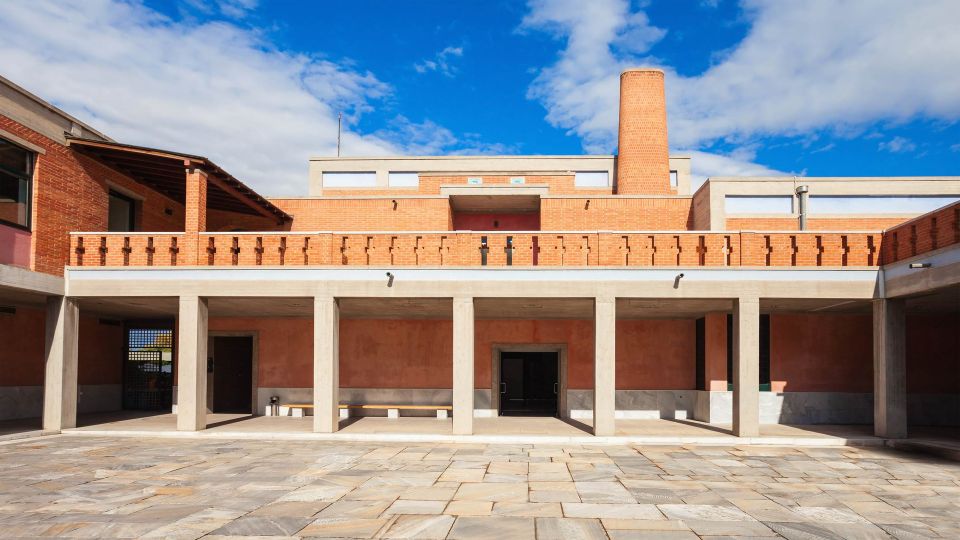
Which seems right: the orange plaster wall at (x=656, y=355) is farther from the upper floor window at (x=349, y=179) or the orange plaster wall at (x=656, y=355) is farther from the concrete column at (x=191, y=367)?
the upper floor window at (x=349, y=179)

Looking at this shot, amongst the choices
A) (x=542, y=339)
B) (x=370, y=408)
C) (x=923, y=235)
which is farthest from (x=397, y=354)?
(x=923, y=235)

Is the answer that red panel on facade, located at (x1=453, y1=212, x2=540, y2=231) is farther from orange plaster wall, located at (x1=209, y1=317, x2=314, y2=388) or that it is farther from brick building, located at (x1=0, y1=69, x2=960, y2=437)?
orange plaster wall, located at (x1=209, y1=317, x2=314, y2=388)

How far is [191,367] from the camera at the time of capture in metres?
14.1

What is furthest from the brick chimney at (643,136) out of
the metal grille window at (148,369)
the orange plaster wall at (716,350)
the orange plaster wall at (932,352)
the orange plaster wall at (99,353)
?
the orange plaster wall at (99,353)

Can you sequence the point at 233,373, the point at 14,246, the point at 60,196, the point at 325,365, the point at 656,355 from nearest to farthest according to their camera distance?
the point at 14,246, the point at 325,365, the point at 60,196, the point at 656,355, the point at 233,373

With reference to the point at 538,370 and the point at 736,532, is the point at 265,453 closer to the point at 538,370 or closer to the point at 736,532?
the point at 736,532

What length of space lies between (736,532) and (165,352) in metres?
17.9

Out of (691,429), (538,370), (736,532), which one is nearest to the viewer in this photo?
(736,532)

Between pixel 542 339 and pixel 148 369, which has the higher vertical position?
pixel 542 339

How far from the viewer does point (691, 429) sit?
15.4m

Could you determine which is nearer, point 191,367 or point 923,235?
point 923,235

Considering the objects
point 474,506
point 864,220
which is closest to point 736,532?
point 474,506

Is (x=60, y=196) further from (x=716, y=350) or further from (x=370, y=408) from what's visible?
(x=716, y=350)

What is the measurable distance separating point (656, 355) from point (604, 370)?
489cm
